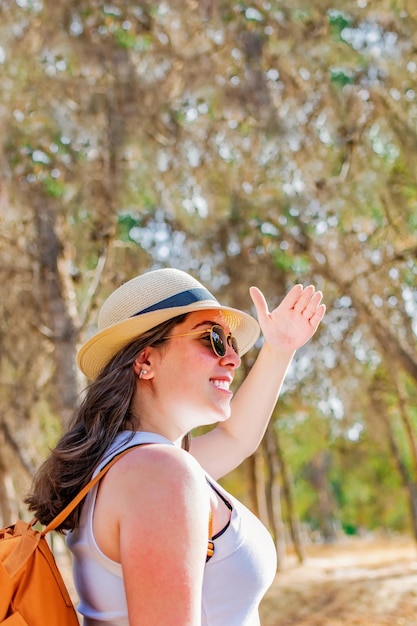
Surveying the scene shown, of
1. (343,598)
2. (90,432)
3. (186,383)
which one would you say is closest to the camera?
(90,432)

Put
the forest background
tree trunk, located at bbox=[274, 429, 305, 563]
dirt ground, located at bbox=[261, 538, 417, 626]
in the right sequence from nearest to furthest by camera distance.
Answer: the forest background < dirt ground, located at bbox=[261, 538, 417, 626] < tree trunk, located at bbox=[274, 429, 305, 563]

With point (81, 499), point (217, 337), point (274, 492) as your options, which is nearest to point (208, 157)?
point (274, 492)

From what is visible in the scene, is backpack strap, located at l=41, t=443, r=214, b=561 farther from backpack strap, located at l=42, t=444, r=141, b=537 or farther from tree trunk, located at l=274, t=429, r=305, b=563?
tree trunk, located at l=274, t=429, r=305, b=563

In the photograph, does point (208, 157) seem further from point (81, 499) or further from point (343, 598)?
point (81, 499)

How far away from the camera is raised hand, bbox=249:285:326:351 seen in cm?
Answer: 238

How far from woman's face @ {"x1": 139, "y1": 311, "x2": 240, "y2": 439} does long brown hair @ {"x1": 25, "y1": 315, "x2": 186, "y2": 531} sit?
4 centimetres

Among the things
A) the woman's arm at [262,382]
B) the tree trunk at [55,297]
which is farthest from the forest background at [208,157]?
the woman's arm at [262,382]

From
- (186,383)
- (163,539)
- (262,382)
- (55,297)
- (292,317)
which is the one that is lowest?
(55,297)

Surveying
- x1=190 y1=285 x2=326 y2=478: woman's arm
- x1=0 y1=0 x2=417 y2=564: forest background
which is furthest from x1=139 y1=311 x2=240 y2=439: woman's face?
x1=0 y1=0 x2=417 y2=564: forest background

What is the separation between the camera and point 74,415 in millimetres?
1932

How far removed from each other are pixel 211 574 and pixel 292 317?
966 mm

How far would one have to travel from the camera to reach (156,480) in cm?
147

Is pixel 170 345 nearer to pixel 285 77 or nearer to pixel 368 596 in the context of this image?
pixel 285 77

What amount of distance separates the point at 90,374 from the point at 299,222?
8.98m
